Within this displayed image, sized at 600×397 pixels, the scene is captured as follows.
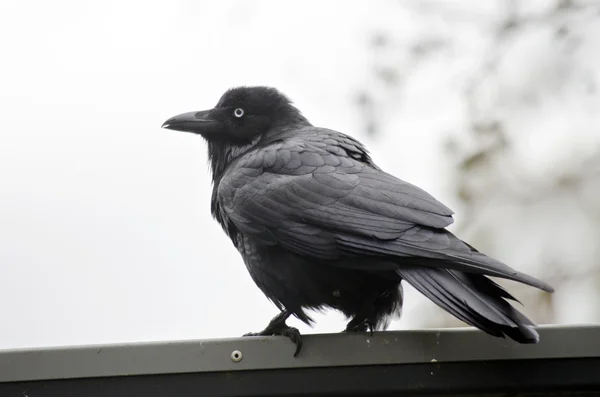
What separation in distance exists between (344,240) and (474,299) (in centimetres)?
64

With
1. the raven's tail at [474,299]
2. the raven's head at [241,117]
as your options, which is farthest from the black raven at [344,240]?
the raven's head at [241,117]

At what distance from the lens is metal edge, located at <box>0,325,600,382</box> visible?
98.1 inches

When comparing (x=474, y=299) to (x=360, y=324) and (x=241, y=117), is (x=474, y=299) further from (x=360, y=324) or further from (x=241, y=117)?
(x=241, y=117)

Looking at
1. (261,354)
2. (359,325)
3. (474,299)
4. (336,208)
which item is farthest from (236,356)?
(359,325)

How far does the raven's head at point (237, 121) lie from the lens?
14.6 feet

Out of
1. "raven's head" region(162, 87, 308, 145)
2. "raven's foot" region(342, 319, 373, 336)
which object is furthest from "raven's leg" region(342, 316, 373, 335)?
"raven's head" region(162, 87, 308, 145)

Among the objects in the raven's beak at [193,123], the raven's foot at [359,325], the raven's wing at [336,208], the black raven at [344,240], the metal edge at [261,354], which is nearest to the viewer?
the metal edge at [261,354]

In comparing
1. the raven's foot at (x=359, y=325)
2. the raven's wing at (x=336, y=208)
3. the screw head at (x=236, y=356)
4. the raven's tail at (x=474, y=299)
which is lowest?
the screw head at (x=236, y=356)

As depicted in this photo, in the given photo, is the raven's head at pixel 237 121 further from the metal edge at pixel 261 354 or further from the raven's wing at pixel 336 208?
the metal edge at pixel 261 354

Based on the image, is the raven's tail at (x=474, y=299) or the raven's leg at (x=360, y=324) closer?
the raven's tail at (x=474, y=299)

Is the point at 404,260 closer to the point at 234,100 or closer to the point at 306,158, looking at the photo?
the point at 306,158

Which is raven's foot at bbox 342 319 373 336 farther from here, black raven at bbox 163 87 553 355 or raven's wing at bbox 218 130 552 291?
raven's wing at bbox 218 130 552 291

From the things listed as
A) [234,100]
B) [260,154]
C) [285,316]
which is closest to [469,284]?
[285,316]

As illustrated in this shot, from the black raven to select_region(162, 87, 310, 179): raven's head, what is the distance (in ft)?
0.92
